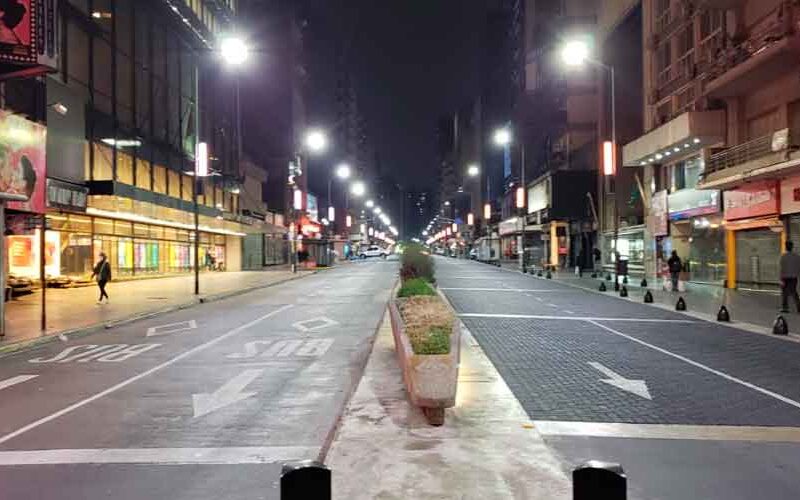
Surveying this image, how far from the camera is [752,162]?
85.7 feet

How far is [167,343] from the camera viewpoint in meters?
15.7

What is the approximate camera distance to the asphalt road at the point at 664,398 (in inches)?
253

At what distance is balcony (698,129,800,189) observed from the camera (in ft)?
77.6

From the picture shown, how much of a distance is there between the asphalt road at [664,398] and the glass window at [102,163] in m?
24.4

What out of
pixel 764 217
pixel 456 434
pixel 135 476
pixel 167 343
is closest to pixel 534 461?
pixel 456 434

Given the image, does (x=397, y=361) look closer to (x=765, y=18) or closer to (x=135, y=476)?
(x=135, y=476)

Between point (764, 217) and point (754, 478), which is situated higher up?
point (764, 217)

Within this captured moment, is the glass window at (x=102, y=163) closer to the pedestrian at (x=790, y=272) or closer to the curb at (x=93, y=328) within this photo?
the curb at (x=93, y=328)

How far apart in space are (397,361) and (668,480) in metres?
6.08

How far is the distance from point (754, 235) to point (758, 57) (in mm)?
8307

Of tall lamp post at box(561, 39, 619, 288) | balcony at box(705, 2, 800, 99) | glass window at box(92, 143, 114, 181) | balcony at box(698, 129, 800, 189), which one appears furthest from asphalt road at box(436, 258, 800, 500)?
glass window at box(92, 143, 114, 181)

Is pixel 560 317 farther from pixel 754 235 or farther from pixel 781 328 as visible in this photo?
pixel 754 235

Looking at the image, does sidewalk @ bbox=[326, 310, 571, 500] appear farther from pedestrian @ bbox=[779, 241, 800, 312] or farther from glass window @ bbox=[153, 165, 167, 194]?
glass window @ bbox=[153, 165, 167, 194]

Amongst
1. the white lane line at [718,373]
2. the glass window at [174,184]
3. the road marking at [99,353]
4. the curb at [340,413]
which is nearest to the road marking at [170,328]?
the road marking at [99,353]
